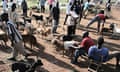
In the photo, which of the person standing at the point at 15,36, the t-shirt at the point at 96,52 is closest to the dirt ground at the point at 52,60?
the person standing at the point at 15,36

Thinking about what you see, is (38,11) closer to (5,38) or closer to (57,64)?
(5,38)

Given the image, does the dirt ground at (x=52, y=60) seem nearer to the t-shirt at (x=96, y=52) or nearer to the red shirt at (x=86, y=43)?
the red shirt at (x=86, y=43)

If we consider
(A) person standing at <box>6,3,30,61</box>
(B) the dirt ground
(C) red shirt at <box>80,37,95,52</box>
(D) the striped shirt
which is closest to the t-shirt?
(C) red shirt at <box>80,37,95,52</box>

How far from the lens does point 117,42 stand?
17562 millimetres

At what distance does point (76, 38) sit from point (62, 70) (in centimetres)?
534

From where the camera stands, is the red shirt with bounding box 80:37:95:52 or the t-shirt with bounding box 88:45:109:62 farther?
the red shirt with bounding box 80:37:95:52

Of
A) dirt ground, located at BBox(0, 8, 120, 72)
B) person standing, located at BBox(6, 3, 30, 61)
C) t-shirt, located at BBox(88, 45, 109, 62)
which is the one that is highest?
person standing, located at BBox(6, 3, 30, 61)

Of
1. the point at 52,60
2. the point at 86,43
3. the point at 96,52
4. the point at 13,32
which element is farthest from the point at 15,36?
the point at 96,52

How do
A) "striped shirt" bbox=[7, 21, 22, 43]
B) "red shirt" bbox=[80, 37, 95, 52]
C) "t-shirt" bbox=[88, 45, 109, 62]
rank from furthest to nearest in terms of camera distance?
1. "red shirt" bbox=[80, 37, 95, 52]
2. "striped shirt" bbox=[7, 21, 22, 43]
3. "t-shirt" bbox=[88, 45, 109, 62]

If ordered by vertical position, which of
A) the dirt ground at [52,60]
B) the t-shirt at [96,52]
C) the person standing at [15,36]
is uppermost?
the person standing at [15,36]

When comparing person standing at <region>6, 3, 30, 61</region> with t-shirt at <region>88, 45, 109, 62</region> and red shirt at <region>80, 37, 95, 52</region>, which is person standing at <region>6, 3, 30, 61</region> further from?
t-shirt at <region>88, 45, 109, 62</region>

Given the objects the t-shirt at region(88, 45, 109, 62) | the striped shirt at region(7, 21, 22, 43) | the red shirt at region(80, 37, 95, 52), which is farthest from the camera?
the red shirt at region(80, 37, 95, 52)

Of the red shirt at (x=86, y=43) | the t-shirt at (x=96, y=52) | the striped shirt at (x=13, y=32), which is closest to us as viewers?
the t-shirt at (x=96, y=52)

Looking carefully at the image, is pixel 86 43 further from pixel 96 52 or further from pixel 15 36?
pixel 15 36
